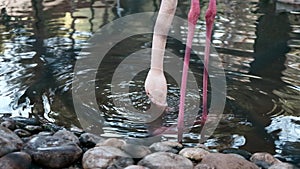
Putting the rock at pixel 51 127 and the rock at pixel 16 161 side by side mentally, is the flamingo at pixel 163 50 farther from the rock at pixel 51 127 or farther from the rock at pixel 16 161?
the rock at pixel 16 161

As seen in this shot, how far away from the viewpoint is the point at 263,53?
419cm

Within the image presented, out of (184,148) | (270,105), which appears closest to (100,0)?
(270,105)

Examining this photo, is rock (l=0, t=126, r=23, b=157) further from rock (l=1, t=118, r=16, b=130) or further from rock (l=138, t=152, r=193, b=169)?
rock (l=138, t=152, r=193, b=169)

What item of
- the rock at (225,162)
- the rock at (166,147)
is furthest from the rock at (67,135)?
the rock at (225,162)

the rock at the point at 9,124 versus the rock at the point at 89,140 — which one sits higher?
the rock at the point at 9,124

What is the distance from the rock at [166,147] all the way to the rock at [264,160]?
36 cm

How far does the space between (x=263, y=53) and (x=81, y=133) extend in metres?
2.18

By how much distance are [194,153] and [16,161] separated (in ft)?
2.59

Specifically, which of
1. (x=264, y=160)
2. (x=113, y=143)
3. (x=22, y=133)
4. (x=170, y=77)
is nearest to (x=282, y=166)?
(x=264, y=160)

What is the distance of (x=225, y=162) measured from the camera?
2.10 metres

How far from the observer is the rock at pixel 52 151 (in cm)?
213

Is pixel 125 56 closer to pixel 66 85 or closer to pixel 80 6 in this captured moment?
pixel 66 85

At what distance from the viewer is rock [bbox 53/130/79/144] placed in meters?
2.32

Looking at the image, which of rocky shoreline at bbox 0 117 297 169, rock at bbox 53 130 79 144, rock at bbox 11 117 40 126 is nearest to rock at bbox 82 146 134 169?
rocky shoreline at bbox 0 117 297 169
